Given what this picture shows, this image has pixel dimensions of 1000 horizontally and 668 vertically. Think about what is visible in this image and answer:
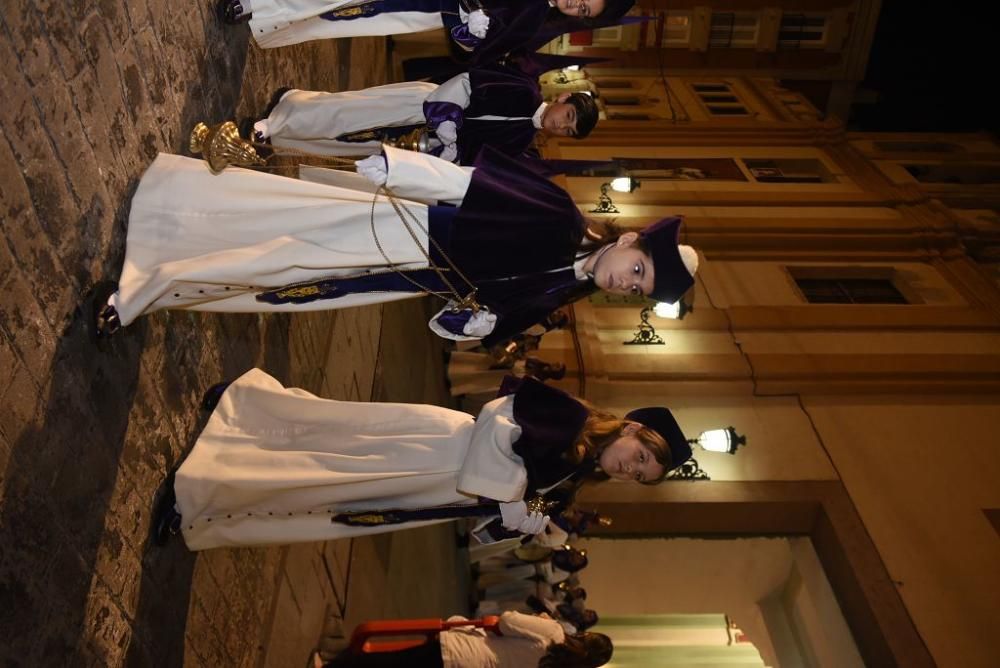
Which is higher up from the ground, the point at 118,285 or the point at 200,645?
the point at 118,285

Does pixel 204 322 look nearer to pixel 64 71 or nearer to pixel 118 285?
pixel 118 285

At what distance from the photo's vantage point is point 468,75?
4.73 metres

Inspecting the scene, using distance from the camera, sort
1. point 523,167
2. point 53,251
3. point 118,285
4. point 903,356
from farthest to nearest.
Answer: point 903,356 → point 523,167 → point 118,285 → point 53,251

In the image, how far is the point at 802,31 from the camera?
19.8 m

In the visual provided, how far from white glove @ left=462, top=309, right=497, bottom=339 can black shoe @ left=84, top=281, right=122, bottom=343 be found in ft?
4.99

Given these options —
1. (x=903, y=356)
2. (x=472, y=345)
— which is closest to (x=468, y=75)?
(x=472, y=345)

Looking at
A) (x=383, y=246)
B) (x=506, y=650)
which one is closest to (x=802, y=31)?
(x=506, y=650)

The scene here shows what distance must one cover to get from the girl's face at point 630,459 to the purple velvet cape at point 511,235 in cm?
80

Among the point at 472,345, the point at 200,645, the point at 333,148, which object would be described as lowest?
the point at 472,345

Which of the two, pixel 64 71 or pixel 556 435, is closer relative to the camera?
pixel 64 71

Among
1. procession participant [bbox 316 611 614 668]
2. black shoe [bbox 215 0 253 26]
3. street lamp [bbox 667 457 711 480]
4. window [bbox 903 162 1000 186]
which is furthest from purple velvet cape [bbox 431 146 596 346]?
window [bbox 903 162 1000 186]

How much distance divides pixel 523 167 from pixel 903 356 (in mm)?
7179

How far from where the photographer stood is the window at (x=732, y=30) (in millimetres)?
19375

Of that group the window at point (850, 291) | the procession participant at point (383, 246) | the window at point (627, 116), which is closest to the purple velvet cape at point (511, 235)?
the procession participant at point (383, 246)
